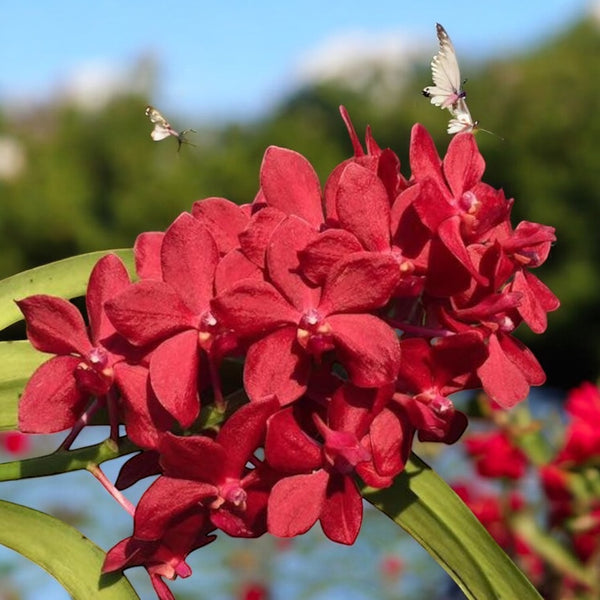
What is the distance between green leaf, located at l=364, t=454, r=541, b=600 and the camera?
0.56m

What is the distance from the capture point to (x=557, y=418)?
1.58 meters

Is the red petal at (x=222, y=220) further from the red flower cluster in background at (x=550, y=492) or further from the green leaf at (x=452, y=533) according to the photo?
the red flower cluster in background at (x=550, y=492)

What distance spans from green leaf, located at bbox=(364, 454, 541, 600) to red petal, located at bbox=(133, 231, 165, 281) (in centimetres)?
18

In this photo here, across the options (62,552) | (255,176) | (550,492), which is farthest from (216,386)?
(255,176)

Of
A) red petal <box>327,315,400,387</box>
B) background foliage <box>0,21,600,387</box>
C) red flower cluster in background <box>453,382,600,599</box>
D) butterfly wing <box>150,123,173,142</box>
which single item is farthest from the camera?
background foliage <box>0,21,600,387</box>

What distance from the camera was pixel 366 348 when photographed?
50 centimetres

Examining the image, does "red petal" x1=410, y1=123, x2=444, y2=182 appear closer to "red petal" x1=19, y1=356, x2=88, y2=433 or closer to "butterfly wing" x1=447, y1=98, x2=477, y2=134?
"butterfly wing" x1=447, y1=98, x2=477, y2=134

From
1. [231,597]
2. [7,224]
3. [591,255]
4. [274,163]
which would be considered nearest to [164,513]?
[274,163]

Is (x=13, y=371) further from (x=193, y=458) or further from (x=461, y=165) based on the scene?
(x=461, y=165)

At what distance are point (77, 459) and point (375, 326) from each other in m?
0.18

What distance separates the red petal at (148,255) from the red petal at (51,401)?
0.21 feet

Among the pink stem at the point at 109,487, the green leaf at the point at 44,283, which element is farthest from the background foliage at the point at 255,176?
the pink stem at the point at 109,487

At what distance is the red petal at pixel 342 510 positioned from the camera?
54 cm

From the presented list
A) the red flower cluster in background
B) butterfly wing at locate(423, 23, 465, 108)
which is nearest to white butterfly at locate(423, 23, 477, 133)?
butterfly wing at locate(423, 23, 465, 108)
